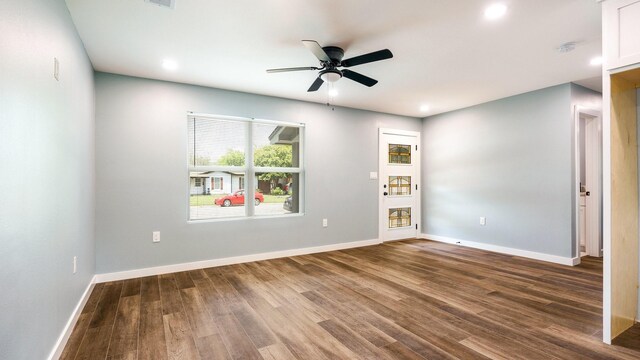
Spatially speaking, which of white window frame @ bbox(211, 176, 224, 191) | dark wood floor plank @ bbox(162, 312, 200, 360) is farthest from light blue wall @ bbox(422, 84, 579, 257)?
dark wood floor plank @ bbox(162, 312, 200, 360)

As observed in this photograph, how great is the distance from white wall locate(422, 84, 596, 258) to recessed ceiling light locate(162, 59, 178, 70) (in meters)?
4.60

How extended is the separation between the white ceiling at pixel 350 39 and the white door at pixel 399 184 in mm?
1834

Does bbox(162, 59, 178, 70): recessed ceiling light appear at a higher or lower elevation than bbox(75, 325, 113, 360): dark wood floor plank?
higher

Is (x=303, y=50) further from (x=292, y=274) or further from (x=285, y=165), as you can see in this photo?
(x=292, y=274)

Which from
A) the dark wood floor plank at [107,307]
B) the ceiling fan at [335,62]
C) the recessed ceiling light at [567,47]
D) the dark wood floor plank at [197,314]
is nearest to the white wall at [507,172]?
the recessed ceiling light at [567,47]

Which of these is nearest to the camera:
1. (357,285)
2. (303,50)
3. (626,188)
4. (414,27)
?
(626,188)

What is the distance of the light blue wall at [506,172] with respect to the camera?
13.5 feet

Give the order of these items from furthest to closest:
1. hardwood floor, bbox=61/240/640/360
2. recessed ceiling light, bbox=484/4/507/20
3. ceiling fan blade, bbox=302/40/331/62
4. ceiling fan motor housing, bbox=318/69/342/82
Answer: ceiling fan motor housing, bbox=318/69/342/82 < ceiling fan blade, bbox=302/40/331/62 < recessed ceiling light, bbox=484/4/507/20 < hardwood floor, bbox=61/240/640/360

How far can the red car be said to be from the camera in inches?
167

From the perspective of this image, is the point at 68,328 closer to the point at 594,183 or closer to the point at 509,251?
the point at 509,251

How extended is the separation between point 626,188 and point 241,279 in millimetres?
3651

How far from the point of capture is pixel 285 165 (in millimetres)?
4738

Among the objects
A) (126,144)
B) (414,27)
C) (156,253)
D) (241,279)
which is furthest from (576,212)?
(126,144)

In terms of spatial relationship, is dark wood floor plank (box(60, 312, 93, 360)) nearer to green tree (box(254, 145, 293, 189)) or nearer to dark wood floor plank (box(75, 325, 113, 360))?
dark wood floor plank (box(75, 325, 113, 360))
